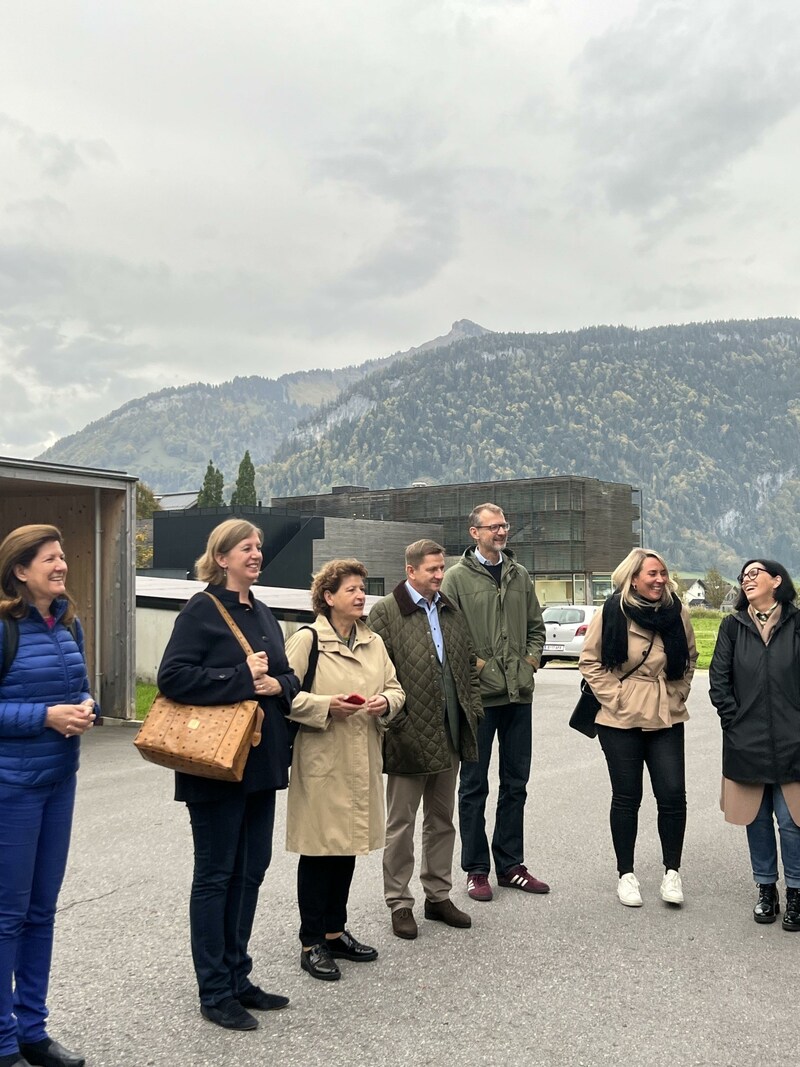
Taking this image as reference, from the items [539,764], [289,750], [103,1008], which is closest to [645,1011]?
[289,750]

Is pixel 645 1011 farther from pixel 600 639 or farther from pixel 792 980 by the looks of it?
pixel 600 639

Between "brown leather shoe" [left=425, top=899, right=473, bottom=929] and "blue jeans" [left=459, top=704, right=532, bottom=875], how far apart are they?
1.79 ft

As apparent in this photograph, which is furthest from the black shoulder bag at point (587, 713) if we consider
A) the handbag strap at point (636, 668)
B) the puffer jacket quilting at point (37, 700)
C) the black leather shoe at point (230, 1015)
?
the puffer jacket quilting at point (37, 700)

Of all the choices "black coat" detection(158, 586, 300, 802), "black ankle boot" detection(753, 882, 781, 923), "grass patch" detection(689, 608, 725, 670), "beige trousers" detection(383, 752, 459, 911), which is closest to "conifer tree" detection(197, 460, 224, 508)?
"grass patch" detection(689, 608, 725, 670)

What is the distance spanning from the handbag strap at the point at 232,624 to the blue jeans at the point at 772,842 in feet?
9.74

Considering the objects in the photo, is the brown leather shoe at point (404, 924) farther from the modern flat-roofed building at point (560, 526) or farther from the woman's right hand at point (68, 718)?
the modern flat-roofed building at point (560, 526)

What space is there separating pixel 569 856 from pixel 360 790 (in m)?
2.43

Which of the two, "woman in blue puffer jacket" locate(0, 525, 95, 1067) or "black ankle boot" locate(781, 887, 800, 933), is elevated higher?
"woman in blue puffer jacket" locate(0, 525, 95, 1067)

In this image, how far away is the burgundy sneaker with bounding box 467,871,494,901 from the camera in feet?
17.8

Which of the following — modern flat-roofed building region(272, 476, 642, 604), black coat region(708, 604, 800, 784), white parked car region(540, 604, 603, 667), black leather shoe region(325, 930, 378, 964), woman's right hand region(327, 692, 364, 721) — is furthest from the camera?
modern flat-roofed building region(272, 476, 642, 604)

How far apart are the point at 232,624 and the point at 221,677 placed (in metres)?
0.24

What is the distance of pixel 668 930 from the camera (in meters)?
4.89

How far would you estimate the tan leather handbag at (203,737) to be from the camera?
12.2 ft

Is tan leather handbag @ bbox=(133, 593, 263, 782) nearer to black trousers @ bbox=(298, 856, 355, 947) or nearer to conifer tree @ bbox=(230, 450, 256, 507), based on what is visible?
black trousers @ bbox=(298, 856, 355, 947)
